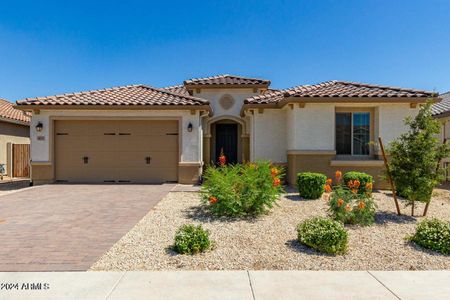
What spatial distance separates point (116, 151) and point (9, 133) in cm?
951

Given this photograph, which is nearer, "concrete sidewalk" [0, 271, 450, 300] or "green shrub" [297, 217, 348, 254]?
"concrete sidewalk" [0, 271, 450, 300]

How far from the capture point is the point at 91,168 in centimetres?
1226

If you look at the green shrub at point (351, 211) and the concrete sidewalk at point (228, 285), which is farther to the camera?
the green shrub at point (351, 211)

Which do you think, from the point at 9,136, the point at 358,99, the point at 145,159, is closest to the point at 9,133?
the point at 9,136

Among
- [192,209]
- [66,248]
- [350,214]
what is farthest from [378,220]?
[66,248]

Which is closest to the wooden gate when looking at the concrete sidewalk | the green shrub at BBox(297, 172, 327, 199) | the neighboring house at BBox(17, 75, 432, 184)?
the neighboring house at BBox(17, 75, 432, 184)

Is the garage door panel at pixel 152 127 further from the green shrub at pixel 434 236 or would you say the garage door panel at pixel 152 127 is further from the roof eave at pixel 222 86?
the green shrub at pixel 434 236

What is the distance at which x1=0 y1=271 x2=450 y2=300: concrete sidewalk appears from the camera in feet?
11.3

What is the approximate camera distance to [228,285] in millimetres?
3703

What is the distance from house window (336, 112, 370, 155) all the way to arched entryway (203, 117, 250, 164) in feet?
16.1

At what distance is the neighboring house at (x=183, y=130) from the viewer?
10.9 meters

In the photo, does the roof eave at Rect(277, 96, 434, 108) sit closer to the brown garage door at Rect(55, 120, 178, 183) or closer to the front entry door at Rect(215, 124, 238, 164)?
the front entry door at Rect(215, 124, 238, 164)

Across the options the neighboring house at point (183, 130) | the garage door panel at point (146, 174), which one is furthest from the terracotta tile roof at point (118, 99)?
the garage door panel at point (146, 174)

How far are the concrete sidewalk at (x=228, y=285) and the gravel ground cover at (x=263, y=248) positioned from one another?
246mm
